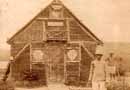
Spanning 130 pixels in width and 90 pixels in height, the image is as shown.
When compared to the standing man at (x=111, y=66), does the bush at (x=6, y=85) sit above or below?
below

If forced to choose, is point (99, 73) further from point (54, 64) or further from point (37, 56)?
point (37, 56)

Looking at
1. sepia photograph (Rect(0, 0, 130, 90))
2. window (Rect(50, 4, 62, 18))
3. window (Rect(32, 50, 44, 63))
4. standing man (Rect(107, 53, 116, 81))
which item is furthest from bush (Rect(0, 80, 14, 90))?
standing man (Rect(107, 53, 116, 81))

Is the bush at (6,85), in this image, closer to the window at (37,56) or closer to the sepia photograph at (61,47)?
the sepia photograph at (61,47)

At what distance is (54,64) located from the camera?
2.27m

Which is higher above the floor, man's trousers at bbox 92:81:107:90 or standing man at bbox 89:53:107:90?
standing man at bbox 89:53:107:90

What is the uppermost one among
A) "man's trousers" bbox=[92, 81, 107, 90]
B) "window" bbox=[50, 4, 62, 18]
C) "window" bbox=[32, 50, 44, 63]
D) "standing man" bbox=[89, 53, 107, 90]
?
"window" bbox=[50, 4, 62, 18]

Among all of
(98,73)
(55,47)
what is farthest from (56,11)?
(98,73)

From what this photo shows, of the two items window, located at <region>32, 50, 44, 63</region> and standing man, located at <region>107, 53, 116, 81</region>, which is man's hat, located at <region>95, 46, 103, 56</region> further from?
window, located at <region>32, 50, 44, 63</region>

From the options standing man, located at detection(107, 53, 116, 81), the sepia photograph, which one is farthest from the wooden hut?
standing man, located at detection(107, 53, 116, 81)

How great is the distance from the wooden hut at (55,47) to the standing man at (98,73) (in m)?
0.03

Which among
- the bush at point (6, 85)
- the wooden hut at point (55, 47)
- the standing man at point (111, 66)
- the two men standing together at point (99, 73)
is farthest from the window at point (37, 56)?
the standing man at point (111, 66)

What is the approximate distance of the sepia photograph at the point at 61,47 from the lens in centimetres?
226

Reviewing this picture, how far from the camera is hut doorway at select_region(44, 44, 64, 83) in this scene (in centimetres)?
228

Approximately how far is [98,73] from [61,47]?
0.29m
